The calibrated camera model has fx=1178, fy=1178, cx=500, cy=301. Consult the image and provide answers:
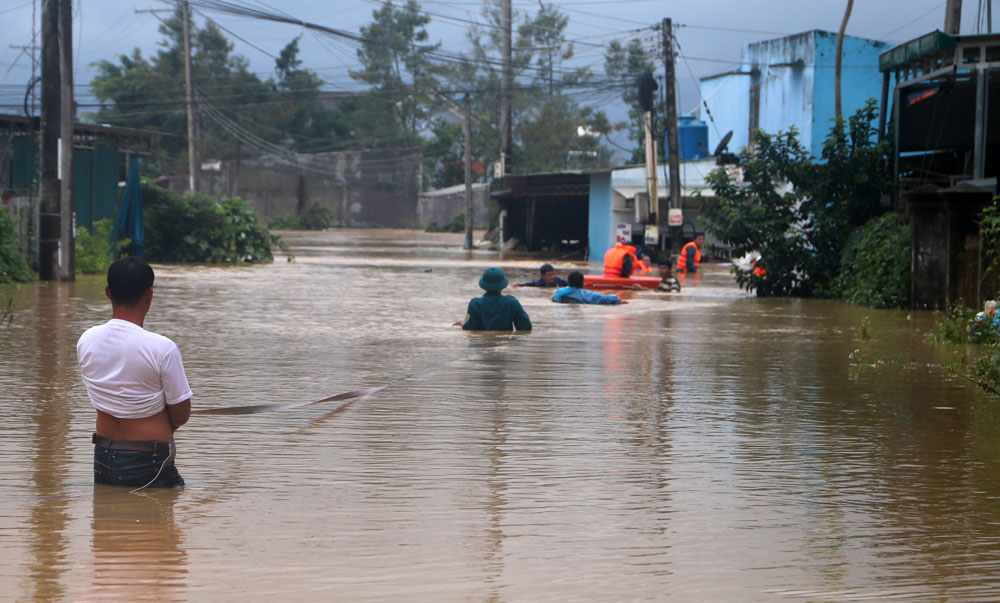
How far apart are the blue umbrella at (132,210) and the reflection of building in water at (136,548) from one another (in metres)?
23.4

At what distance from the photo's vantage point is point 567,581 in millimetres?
4262

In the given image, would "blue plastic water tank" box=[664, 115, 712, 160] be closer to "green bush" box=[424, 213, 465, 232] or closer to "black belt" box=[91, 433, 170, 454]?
"green bush" box=[424, 213, 465, 232]

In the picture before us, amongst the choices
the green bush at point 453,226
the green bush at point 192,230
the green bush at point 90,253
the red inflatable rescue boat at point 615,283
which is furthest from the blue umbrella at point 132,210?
the green bush at point 453,226

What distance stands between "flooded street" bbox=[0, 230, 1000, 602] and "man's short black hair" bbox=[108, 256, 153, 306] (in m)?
0.92

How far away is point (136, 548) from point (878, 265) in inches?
649

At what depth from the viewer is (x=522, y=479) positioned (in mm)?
6000

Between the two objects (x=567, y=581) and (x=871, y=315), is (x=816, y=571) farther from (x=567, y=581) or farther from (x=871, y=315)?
(x=871, y=315)

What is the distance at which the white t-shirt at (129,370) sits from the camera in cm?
523

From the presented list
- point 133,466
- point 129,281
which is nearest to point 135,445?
point 133,466

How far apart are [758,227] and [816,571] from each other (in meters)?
18.5

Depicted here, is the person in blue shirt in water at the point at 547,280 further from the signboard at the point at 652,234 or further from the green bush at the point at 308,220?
the green bush at the point at 308,220

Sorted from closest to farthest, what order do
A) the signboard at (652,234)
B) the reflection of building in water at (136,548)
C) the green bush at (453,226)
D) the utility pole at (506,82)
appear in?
the reflection of building in water at (136,548) → the signboard at (652,234) → the utility pole at (506,82) → the green bush at (453,226)

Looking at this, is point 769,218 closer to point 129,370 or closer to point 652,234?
point 652,234

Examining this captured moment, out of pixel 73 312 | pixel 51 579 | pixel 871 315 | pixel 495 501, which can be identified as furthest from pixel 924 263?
pixel 51 579
